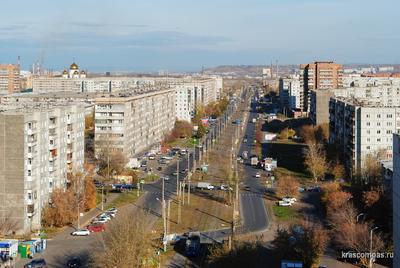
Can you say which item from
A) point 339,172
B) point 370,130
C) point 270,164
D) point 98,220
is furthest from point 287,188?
point 98,220

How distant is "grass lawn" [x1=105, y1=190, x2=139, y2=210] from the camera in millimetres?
19562

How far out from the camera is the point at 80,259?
13672 millimetres

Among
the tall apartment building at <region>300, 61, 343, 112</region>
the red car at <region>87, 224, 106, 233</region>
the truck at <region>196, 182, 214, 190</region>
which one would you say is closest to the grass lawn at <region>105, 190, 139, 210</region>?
the truck at <region>196, 182, 214, 190</region>

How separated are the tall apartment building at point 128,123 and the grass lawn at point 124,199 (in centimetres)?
504

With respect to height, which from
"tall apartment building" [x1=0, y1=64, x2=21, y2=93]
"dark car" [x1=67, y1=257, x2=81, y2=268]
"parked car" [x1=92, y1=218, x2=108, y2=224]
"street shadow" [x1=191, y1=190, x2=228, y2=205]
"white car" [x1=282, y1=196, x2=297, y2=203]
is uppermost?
"tall apartment building" [x1=0, y1=64, x2=21, y2=93]

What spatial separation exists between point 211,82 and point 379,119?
41.7 m

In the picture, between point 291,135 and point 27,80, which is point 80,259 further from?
point 27,80

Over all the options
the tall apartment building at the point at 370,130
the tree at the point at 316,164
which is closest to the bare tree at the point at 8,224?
the tree at the point at 316,164

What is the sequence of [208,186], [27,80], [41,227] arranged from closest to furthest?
[41,227]
[208,186]
[27,80]

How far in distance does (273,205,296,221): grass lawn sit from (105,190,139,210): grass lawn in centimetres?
442

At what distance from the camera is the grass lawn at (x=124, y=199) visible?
19.6m

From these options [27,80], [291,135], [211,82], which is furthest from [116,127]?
[27,80]

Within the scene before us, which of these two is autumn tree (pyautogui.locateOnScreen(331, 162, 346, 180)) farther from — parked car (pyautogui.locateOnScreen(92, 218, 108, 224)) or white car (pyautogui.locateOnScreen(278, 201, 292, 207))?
parked car (pyautogui.locateOnScreen(92, 218, 108, 224))

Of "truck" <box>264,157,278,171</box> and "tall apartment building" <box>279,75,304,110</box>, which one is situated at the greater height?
"tall apartment building" <box>279,75,304,110</box>
